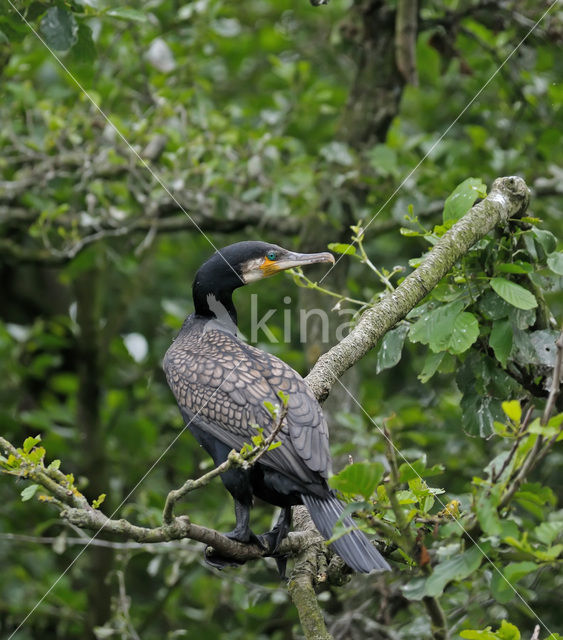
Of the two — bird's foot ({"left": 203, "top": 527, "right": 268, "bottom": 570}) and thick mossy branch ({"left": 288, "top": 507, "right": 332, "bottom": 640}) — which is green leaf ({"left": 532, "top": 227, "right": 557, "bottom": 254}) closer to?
thick mossy branch ({"left": 288, "top": 507, "right": 332, "bottom": 640})

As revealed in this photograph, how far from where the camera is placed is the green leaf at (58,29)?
3.88 meters

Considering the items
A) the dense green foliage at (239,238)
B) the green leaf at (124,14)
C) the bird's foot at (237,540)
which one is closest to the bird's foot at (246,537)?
→ the bird's foot at (237,540)

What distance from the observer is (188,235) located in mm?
8211

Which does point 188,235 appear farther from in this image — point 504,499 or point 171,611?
point 504,499

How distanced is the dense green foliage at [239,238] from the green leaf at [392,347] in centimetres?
1

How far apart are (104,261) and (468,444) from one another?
2891mm

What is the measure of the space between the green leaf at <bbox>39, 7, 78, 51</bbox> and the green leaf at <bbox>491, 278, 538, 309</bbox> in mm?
2109

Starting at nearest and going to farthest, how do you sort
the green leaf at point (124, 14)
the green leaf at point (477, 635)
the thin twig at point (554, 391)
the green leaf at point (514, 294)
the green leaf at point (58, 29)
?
the thin twig at point (554, 391), the green leaf at point (477, 635), the green leaf at point (514, 294), the green leaf at point (58, 29), the green leaf at point (124, 14)

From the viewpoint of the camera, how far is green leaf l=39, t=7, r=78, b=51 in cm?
388

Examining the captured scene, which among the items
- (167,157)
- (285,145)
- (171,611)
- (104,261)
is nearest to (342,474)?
(167,157)

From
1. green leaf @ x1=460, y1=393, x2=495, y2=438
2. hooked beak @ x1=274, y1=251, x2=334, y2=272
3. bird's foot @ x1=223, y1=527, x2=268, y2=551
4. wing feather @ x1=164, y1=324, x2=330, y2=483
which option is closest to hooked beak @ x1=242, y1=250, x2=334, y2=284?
hooked beak @ x1=274, y1=251, x2=334, y2=272

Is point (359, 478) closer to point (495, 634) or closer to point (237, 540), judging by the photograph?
point (495, 634)

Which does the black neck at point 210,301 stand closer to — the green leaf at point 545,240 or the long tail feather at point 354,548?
the long tail feather at point 354,548

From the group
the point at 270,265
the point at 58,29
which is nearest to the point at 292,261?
the point at 270,265
